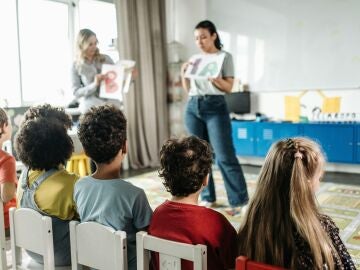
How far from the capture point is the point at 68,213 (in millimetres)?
1439

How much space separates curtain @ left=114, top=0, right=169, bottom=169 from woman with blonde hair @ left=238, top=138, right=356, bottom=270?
A: 3.86 m

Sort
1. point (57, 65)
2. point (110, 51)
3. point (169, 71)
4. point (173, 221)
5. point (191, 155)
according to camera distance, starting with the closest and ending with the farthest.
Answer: point (173, 221) → point (191, 155) → point (57, 65) → point (110, 51) → point (169, 71)

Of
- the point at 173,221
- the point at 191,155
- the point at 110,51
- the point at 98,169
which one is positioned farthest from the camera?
the point at 110,51

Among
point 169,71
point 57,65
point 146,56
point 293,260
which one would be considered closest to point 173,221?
point 293,260

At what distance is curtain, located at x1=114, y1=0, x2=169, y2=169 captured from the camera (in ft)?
15.8

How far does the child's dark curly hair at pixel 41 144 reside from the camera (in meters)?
1.49

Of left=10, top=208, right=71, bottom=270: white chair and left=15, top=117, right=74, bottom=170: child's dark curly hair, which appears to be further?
left=15, top=117, right=74, bottom=170: child's dark curly hair

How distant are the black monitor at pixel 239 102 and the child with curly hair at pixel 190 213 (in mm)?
3869

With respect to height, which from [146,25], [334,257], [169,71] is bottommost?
[334,257]

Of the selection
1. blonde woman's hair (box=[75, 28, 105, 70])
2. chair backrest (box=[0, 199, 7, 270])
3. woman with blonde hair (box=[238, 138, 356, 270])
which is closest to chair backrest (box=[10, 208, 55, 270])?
chair backrest (box=[0, 199, 7, 270])

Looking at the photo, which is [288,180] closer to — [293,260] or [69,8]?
[293,260]

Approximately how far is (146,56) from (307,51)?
194 centimetres

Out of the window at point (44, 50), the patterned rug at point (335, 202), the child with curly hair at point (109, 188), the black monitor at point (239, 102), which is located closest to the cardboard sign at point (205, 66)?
the patterned rug at point (335, 202)

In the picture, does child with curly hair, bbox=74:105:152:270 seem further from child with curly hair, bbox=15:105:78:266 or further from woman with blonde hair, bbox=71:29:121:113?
woman with blonde hair, bbox=71:29:121:113
